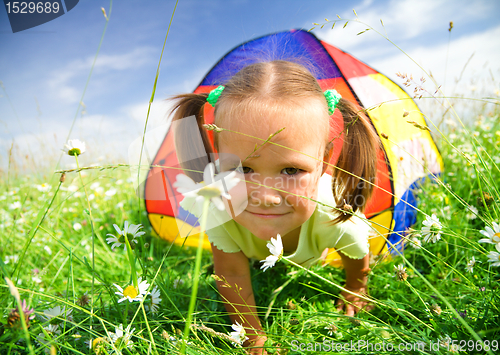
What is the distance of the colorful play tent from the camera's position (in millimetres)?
1407

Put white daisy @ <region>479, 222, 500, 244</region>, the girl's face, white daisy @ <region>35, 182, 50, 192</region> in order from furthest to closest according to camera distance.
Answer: white daisy @ <region>35, 182, 50, 192</region> < the girl's face < white daisy @ <region>479, 222, 500, 244</region>

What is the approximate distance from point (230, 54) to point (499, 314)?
5.54ft

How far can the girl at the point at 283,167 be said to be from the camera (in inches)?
31.2

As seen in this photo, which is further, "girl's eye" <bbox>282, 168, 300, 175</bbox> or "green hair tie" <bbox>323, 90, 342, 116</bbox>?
"green hair tie" <bbox>323, 90, 342, 116</bbox>

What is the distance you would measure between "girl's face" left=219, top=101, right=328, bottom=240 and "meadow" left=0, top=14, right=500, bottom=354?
0.19m

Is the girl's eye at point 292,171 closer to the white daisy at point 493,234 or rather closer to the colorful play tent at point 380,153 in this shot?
the white daisy at point 493,234

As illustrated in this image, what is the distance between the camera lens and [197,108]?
3.68ft

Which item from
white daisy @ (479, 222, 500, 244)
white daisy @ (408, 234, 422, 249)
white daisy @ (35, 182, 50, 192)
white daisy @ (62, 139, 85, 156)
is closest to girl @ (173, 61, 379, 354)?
white daisy @ (408, 234, 422, 249)

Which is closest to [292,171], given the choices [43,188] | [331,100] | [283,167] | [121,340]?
[283,167]

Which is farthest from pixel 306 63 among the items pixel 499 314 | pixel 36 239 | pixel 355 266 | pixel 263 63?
pixel 36 239

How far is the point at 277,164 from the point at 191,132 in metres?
0.47

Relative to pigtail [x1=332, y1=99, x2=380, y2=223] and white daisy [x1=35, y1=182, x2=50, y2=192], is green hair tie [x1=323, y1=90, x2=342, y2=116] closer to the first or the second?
pigtail [x1=332, y1=99, x2=380, y2=223]

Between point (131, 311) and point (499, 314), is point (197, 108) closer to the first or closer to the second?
point (131, 311)

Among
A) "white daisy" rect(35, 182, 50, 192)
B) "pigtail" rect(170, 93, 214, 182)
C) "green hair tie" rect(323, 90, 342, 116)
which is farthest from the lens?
"white daisy" rect(35, 182, 50, 192)
